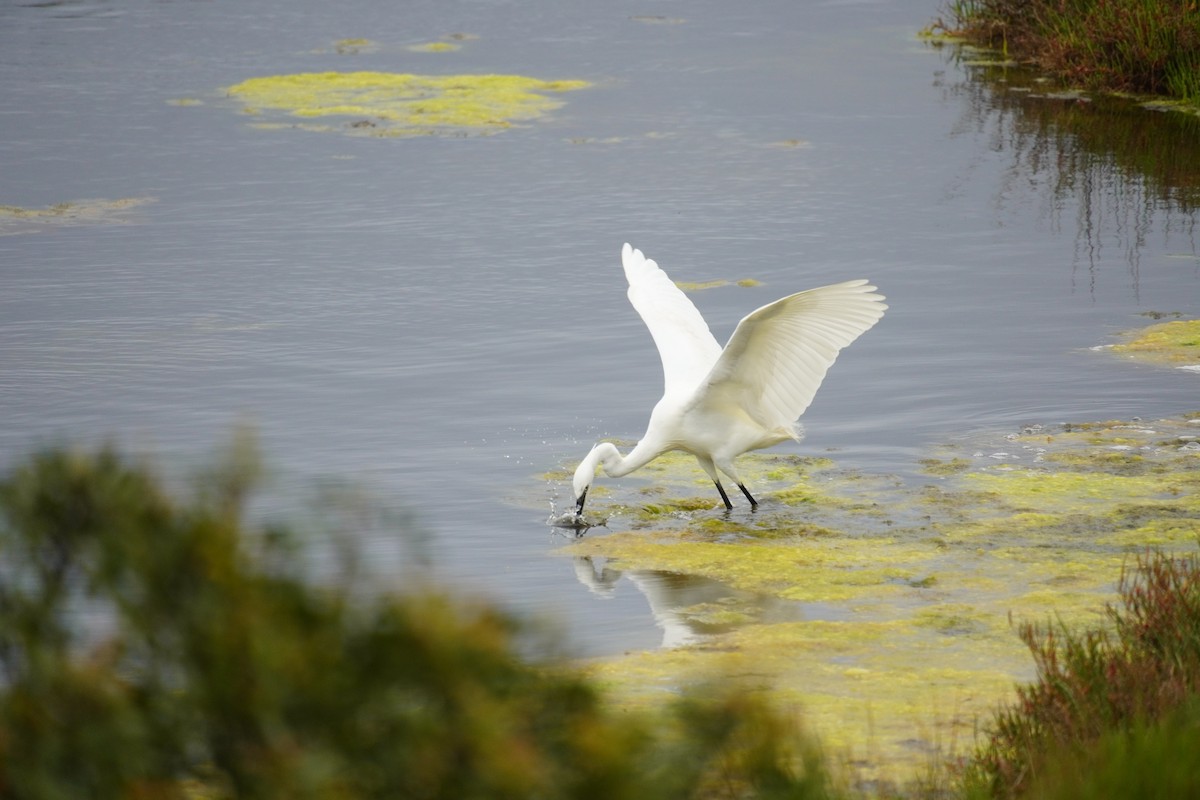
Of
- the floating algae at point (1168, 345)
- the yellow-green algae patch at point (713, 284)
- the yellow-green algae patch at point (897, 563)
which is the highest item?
the yellow-green algae patch at point (713, 284)

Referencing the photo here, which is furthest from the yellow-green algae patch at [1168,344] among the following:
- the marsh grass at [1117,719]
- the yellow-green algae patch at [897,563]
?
the marsh grass at [1117,719]

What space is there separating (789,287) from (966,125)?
7.80 meters

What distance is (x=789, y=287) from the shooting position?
12.1 metres

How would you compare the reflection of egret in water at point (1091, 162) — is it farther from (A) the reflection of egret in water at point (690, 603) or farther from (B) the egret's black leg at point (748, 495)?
(A) the reflection of egret in water at point (690, 603)

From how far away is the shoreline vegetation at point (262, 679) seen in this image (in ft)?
7.77

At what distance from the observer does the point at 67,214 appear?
14.9m

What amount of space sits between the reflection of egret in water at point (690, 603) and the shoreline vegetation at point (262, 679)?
373 centimetres

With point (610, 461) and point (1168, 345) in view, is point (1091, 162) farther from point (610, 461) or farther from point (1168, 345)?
point (610, 461)

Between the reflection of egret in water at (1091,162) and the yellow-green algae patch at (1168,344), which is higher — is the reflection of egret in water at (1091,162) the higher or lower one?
the higher one

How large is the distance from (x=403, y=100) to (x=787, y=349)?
13.4m

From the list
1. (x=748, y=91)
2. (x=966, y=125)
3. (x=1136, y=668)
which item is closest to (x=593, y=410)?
(x=1136, y=668)

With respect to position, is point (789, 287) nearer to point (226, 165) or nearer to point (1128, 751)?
point (226, 165)

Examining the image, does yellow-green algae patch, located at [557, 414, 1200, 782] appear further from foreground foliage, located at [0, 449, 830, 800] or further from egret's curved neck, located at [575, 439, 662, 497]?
foreground foliage, located at [0, 449, 830, 800]

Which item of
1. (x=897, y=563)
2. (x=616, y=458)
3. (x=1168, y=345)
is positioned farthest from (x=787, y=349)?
(x=1168, y=345)
